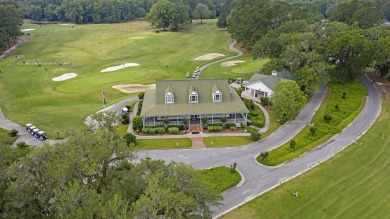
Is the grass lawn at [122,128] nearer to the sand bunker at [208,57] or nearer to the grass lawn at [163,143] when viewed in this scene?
the grass lawn at [163,143]

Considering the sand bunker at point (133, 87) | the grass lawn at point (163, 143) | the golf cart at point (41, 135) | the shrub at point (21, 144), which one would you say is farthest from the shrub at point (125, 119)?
the sand bunker at point (133, 87)

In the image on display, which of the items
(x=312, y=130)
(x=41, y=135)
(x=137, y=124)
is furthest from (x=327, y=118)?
(x=41, y=135)

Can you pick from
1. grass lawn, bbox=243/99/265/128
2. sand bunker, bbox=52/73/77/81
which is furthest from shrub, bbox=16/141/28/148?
sand bunker, bbox=52/73/77/81

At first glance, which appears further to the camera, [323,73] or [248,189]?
[323,73]

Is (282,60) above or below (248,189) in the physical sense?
above

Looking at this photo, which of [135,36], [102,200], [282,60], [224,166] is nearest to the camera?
[102,200]

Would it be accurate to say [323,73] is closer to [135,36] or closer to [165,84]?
[165,84]

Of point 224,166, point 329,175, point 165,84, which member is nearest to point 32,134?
point 165,84
